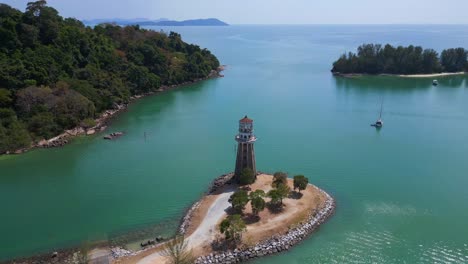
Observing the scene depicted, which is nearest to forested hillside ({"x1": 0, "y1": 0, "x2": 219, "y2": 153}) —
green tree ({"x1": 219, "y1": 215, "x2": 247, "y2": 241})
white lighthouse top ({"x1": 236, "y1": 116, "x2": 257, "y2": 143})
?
white lighthouse top ({"x1": 236, "y1": 116, "x2": 257, "y2": 143})

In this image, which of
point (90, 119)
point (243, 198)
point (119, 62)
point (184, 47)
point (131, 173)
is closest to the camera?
point (243, 198)

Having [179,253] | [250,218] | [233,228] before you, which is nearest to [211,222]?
[250,218]

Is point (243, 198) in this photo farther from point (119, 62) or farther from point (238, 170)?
point (119, 62)

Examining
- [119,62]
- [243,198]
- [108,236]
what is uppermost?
[119,62]

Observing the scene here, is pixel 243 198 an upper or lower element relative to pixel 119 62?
lower

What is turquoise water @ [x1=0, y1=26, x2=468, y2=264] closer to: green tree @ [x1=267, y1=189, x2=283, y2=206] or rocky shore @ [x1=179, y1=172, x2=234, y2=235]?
rocky shore @ [x1=179, y1=172, x2=234, y2=235]

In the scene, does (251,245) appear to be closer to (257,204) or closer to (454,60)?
(257,204)

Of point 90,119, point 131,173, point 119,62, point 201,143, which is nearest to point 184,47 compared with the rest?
point 119,62
